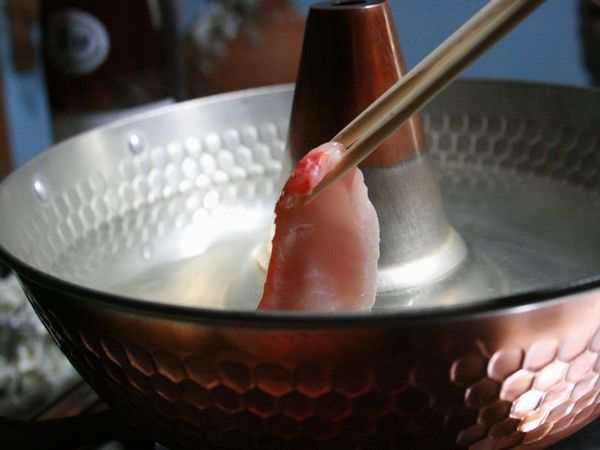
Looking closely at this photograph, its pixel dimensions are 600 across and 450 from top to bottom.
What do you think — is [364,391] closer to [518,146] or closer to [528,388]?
[528,388]

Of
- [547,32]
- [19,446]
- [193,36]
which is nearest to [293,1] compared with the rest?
[193,36]

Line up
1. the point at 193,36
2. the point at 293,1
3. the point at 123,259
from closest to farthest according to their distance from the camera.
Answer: the point at 123,259 < the point at 193,36 < the point at 293,1

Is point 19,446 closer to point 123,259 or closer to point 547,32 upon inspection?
point 123,259

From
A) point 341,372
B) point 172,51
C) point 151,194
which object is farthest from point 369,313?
point 172,51

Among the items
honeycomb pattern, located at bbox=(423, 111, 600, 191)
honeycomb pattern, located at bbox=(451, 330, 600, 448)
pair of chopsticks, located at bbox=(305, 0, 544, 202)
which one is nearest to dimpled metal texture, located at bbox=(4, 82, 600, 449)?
honeycomb pattern, located at bbox=(451, 330, 600, 448)

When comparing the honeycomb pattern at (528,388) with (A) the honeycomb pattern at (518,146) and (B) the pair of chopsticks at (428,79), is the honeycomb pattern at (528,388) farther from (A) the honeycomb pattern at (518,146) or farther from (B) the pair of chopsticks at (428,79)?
(A) the honeycomb pattern at (518,146)

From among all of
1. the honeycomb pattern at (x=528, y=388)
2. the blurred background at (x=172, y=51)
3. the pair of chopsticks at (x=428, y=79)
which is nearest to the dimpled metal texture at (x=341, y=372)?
the honeycomb pattern at (x=528, y=388)
